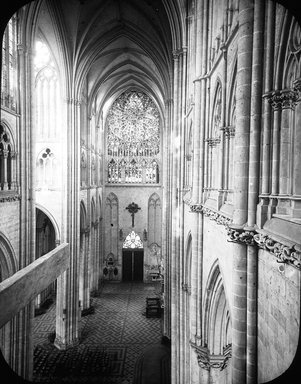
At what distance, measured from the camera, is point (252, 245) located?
4.08 m

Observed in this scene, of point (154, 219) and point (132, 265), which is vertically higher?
point (154, 219)

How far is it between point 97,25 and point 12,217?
1225 centimetres

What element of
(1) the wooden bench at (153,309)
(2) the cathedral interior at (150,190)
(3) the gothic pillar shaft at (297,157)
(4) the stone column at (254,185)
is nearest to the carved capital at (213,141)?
(2) the cathedral interior at (150,190)

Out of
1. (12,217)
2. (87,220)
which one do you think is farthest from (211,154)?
(87,220)

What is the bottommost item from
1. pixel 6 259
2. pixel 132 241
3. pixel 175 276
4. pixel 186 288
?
pixel 132 241

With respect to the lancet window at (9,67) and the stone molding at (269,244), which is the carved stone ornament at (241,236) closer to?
the stone molding at (269,244)

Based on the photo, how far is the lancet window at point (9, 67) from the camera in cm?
1027

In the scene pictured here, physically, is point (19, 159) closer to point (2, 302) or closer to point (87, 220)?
point (2, 302)

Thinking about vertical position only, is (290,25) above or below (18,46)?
below

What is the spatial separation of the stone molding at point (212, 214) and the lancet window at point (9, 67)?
23.0ft

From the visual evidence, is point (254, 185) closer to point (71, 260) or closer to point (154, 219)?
point (71, 260)

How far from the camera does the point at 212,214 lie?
6.45 meters

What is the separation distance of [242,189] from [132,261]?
24.2 m

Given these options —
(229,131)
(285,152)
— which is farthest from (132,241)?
(285,152)
